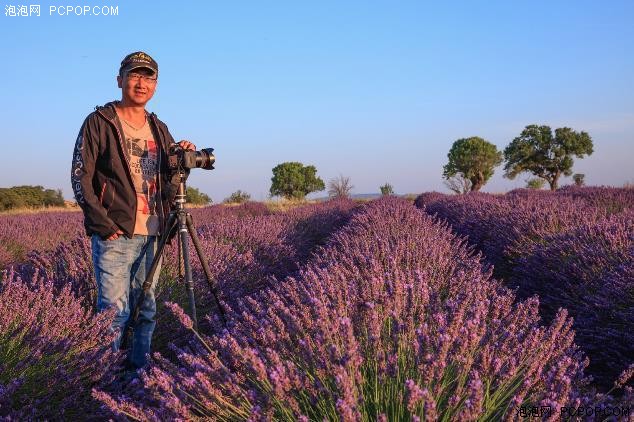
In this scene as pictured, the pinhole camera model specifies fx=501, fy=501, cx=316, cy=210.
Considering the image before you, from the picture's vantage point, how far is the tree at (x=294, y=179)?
2319 inches

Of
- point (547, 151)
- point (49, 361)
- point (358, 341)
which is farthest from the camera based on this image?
point (547, 151)

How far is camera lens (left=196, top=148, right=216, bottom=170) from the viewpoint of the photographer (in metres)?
2.77

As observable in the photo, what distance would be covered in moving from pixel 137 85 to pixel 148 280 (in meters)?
1.08

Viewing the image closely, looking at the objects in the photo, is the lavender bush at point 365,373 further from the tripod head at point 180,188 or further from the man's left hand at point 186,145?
the man's left hand at point 186,145

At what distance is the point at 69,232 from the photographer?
27.9 feet

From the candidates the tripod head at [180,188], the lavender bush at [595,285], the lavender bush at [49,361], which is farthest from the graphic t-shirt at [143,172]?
the lavender bush at [595,285]

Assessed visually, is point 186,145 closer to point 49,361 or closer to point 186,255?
point 186,255

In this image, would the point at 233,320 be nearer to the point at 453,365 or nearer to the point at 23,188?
the point at 453,365

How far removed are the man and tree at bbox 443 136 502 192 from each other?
52.0 meters

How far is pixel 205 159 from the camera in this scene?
2805 mm

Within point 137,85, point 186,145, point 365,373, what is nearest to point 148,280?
point 186,145

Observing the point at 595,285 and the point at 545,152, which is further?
the point at 545,152

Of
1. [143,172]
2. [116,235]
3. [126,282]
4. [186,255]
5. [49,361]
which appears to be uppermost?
[143,172]

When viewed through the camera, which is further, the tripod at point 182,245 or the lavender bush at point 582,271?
the lavender bush at point 582,271
